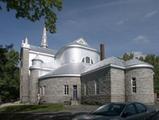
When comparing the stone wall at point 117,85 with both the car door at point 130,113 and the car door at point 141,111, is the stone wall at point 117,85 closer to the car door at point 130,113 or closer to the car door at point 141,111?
the car door at point 141,111

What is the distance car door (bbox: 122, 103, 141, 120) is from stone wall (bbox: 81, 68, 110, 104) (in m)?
26.7

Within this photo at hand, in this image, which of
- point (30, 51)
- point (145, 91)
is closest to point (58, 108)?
point (145, 91)

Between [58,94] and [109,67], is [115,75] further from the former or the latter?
[58,94]

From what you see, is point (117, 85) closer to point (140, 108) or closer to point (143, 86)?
point (143, 86)

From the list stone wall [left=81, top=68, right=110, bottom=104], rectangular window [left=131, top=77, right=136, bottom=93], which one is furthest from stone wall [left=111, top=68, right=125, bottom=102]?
rectangular window [left=131, top=77, right=136, bottom=93]

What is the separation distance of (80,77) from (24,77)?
1341cm

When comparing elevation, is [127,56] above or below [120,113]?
above

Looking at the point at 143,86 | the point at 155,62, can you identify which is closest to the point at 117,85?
the point at 143,86

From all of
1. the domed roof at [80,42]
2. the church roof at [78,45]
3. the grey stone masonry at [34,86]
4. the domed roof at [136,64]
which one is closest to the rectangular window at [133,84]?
the domed roof at [136,64]

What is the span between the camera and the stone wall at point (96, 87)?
4162cm

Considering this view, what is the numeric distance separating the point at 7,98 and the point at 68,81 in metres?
28.5

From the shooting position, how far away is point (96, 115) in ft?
45.0

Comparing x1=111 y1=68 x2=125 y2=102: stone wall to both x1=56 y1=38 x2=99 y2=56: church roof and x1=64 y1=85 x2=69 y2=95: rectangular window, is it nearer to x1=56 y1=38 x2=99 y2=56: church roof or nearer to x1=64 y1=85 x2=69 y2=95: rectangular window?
x1=64 y1=85 x2=69 y2=95: rectangular window

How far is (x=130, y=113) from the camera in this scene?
13938mm
